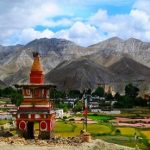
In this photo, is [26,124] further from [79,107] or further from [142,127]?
[79,107]

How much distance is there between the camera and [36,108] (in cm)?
3728

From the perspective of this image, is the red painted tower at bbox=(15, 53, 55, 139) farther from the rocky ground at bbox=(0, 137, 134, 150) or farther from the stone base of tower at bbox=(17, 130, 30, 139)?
the rocky ground at bbox=(0, 137, 134, 150)

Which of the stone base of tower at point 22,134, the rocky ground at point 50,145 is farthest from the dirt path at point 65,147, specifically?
the stone base of tower at point 22,134

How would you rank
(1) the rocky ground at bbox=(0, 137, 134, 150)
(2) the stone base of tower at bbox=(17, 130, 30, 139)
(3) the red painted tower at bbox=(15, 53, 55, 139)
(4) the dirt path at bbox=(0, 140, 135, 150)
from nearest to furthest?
(4) the dirt path at bbox=(0, 140, 135, 150), (1) the rocky ground at bbox=(0, 137, 134, 150), (3) the red painted tower at bbox=(15, 53, 55, 139), (2) the stone base of tower at bbox=(17, 130, 30, 139)

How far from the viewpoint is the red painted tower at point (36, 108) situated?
1465 inches

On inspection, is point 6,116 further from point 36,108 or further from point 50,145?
point 50,145

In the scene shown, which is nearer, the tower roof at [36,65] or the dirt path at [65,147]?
the dirt path at [65,147]

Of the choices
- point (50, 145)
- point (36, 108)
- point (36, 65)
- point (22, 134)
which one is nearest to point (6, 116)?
point (22, 134)

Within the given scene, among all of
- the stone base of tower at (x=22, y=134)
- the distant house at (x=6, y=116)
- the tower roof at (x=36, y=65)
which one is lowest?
the stone base of tower at (x=22, y=134)

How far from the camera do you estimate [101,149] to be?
3347 centimetres

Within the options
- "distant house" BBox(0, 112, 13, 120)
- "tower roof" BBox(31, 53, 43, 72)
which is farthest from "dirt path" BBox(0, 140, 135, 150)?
"distant house" BBox(0, 112, 13, 120)

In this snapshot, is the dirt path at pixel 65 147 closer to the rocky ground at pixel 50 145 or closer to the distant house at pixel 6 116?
the rocky ground at pixel 50 145

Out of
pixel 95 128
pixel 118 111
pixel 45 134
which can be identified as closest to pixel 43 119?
pixel 45 134

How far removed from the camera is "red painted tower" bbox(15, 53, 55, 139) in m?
37.2
